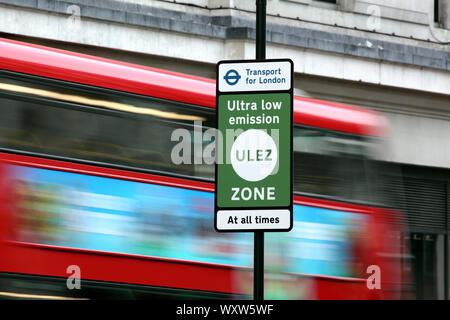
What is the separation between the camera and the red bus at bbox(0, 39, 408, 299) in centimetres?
1053

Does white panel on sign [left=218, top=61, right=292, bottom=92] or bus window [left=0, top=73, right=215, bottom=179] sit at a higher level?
bus window [left=0, top=73, right=215, bottom=179]

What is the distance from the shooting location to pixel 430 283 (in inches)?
865

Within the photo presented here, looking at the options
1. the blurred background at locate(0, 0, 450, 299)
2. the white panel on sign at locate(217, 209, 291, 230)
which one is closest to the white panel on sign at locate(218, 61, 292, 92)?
the white panel on sign at locate(217, 209, 291, 230)

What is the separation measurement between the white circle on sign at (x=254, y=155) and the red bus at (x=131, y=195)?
4.08 meters

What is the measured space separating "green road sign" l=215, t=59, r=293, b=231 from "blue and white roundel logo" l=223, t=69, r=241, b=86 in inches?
4.9

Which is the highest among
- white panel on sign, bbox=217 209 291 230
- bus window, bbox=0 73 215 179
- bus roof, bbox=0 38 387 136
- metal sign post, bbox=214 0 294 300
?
bus roof, bbox=0 38 387 136

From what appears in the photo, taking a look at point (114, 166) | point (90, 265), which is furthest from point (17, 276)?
point (114, 166)

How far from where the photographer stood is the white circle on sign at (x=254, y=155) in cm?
681

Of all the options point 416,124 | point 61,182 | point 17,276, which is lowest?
point 17,276

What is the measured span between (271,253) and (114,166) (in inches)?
87.8

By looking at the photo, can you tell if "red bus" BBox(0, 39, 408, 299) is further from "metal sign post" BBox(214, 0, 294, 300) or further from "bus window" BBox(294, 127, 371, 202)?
"metal sign post" BBox(214, 0, 294, 300)

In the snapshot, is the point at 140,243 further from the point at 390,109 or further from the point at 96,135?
the point at 390,109

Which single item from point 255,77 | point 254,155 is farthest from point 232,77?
point 254,155
